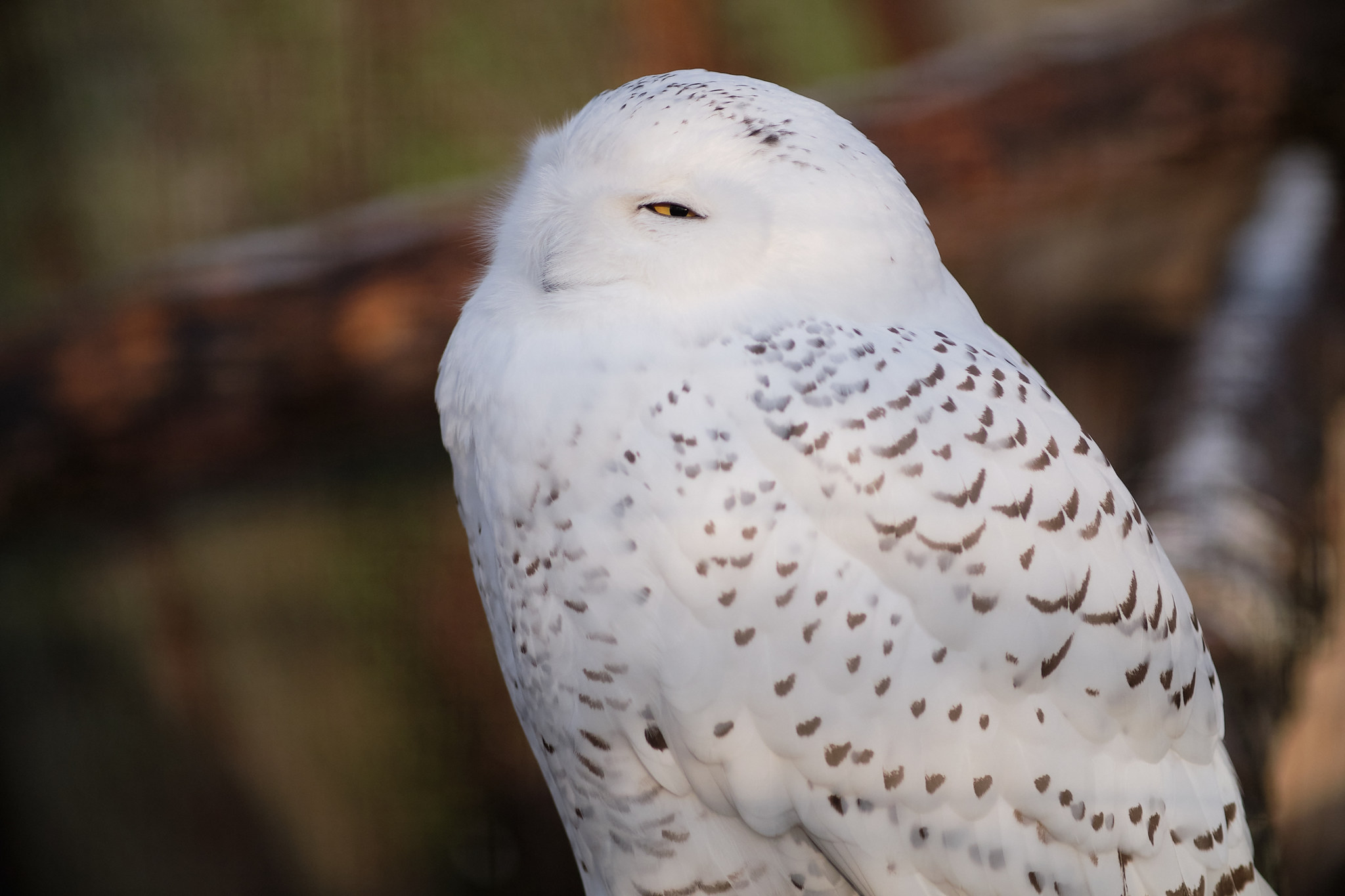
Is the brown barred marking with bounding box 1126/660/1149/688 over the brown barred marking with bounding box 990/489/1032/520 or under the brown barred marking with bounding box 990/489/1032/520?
under

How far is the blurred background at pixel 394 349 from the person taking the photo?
192 centimetres

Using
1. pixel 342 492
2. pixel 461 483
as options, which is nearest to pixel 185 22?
pixel 342 492

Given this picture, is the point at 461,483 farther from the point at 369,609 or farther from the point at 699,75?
the point at 369,609

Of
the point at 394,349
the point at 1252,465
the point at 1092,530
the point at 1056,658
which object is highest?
the point at 1092,530

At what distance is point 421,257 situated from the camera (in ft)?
6.30

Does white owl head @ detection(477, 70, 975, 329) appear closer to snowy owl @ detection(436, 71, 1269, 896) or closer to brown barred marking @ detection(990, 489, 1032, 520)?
snowy owl @ detection(436, 71, 1269, 896)

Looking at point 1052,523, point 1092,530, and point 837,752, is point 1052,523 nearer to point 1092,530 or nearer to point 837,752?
point 1092,530

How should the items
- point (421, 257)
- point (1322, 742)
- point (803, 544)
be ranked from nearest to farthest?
point (803, 544)
point (421, 257)
point (1322, 742)

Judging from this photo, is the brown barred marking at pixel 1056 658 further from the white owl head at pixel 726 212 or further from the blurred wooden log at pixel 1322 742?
the blurred wooden log at pixel 1322 742

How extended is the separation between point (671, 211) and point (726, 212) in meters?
0.06

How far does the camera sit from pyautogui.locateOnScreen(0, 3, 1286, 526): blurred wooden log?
6.23 ft

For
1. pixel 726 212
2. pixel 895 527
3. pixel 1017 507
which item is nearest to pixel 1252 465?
pixel 1017 507

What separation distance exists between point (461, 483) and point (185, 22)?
67.9 inches

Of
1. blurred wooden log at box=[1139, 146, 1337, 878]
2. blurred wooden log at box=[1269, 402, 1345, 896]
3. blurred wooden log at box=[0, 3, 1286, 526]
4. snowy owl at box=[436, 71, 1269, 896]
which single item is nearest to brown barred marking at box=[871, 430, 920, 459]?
snowy owl at box=[436, 71, 1269, 896]
